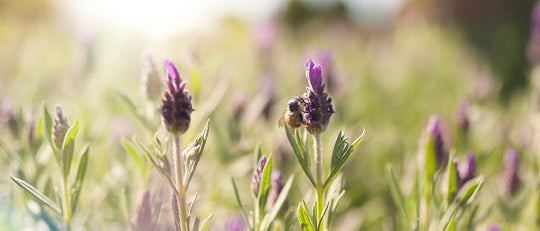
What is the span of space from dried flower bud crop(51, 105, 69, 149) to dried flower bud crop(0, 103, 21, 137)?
0.42m

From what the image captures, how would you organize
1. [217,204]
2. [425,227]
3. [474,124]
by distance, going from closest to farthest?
[425,227]
[217,204]
[474,124]

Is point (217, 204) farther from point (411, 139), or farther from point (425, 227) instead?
point (411, 139)

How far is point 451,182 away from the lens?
0.90 metres

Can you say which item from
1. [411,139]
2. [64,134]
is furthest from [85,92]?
[411,139]

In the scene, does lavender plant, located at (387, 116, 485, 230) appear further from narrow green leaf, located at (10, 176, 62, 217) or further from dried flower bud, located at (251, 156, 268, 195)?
narrow green leaf, located at (10, 176, 62, 217)

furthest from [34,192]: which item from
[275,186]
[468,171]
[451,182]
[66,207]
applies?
[468,171]

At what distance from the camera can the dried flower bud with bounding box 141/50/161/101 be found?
1.03 meters

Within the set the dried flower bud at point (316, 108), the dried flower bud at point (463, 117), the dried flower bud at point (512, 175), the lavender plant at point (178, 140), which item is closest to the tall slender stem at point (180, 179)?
the lavender plant at point (178, 140)

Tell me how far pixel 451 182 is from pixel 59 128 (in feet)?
2.44

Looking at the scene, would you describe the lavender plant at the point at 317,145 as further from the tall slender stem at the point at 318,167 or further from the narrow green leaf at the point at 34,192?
the narrow green leaf at the point at 34,192

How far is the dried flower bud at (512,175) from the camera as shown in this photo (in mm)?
1223

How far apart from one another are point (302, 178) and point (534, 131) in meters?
0.96

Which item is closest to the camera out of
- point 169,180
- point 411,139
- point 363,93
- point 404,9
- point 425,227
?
point 169,180

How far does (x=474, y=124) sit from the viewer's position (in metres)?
1.88
